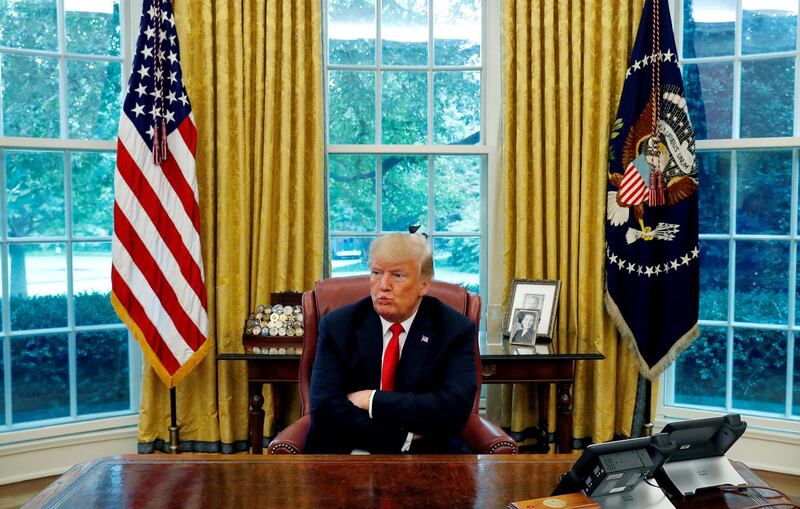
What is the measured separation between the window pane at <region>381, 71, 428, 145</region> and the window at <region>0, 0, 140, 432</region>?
4.17 feet

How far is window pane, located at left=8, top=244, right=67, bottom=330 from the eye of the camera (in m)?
3.40

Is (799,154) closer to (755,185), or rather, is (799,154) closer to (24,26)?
(755,185)

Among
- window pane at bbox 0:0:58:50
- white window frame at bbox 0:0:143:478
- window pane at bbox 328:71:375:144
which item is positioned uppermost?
window pane at bbox 0:0:58:50

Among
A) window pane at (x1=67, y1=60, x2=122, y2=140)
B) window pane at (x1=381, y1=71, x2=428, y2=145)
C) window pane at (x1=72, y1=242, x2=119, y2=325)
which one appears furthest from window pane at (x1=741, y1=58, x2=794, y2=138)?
window pane at (x1=72, y1=242, x2=119, y2=325)

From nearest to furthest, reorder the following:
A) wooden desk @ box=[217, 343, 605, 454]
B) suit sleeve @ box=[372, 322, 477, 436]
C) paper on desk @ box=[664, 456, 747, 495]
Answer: paper on desk @ box=[664, 456, 747, 495] < suit sleeve @ box=[372, 322, 477, 436] < wooden desk @ box=[217, 343, 605, 454]

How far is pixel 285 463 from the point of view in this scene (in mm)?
1777

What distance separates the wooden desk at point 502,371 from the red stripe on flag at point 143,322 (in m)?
0.36

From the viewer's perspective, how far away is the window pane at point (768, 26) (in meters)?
3.45

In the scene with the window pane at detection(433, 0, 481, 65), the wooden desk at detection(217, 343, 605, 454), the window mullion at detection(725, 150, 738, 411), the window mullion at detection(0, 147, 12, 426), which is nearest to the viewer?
the wooden desk at detection(217, 343, 605, 454)

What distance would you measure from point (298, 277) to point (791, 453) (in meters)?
2.46

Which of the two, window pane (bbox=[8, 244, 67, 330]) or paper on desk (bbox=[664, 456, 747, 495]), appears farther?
window pane (bbox=[8, 244, 67, 330])

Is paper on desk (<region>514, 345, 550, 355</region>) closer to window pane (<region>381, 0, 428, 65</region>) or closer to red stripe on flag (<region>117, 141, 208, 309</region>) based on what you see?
red stripe on flag (<region>117, 141, 208, 309</region>)

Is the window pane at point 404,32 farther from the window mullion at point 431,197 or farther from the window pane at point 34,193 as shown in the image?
the window pane at point 34,193

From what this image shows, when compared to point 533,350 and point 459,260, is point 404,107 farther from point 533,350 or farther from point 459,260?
point 533,350
